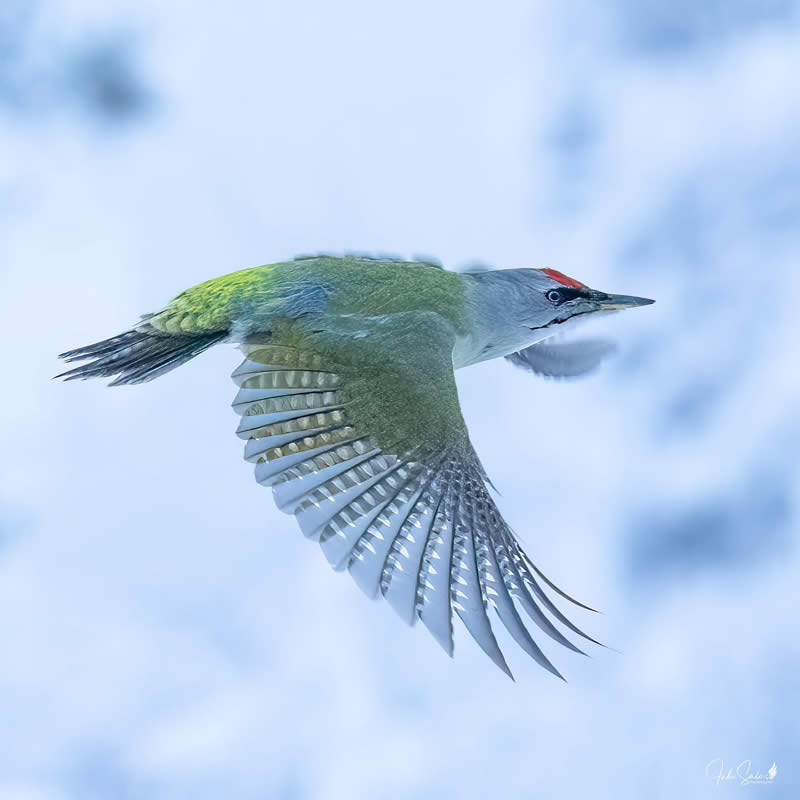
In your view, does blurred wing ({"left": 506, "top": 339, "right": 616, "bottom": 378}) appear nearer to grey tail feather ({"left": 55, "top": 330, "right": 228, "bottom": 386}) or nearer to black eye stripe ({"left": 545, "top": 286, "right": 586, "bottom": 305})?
black eye stripe ({"left": 545, "top": 286, "right": 586, "bottom": 305})

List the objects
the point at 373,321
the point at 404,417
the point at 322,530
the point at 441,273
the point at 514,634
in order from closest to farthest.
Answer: the point at 514,634 < the point at 322,530 < the point at 404,417 < the point at 373,321 < the point at 441,273

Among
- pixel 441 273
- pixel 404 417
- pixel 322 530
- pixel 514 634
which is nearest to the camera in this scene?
pixel 514 634

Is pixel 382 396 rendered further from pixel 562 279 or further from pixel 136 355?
pixel 562 279

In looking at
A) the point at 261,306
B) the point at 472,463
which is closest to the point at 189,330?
the point at 261,306

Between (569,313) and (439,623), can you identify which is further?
(569,313)

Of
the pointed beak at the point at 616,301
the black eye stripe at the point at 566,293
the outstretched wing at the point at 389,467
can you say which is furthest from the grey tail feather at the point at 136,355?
the pointed beak at the point at 616,301

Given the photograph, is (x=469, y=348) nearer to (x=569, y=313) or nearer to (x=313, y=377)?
(x=569, y=313)

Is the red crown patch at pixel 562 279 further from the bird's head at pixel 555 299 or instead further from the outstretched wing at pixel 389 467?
the outstretched wing at pixel 389 467

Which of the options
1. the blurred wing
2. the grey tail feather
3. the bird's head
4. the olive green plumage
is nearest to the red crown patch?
the bird's head
